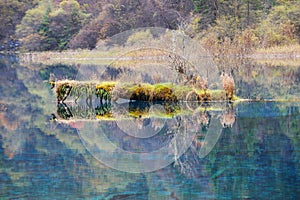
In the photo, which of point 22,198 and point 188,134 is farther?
point 188,134

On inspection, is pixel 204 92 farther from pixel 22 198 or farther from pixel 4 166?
pixel 22 198

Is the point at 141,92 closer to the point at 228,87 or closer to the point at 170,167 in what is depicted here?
the point at 228,87

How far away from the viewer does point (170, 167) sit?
1045 cm

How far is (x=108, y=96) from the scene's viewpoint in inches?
784

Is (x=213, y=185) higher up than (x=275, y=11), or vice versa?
(x=275, y=11)

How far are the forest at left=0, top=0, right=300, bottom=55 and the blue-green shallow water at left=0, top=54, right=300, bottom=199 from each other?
2577 centimetres

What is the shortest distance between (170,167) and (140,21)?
1911 inches

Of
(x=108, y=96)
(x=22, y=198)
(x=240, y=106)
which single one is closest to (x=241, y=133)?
(x=240, y=106)

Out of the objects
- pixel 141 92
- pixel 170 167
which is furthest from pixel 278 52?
pixel 170 167

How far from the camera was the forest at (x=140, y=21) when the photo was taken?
47.7 meters

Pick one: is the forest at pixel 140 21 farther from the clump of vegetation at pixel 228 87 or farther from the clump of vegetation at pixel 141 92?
the clump of vegetation at pixel 228 87

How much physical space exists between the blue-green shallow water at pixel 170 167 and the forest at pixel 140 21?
→ 25.8 metres

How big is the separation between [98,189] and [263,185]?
2075 mm

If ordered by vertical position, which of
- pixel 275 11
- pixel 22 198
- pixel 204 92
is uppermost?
pixel 275 11
